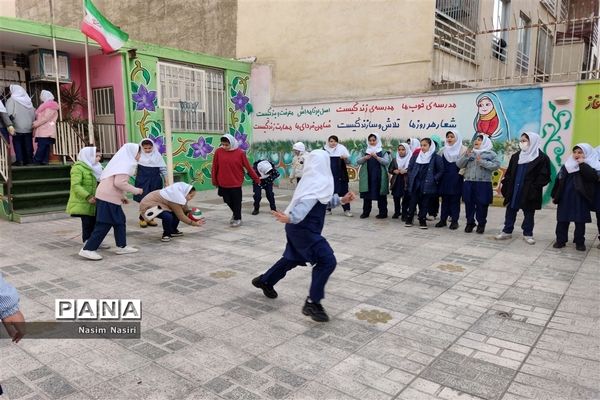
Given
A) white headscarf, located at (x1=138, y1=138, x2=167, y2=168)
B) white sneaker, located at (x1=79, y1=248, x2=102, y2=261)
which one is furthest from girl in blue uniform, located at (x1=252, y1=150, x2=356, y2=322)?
white headscarf, located at (x1=138, y1=138, x2=167, y2=168)

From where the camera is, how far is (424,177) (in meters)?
7.23

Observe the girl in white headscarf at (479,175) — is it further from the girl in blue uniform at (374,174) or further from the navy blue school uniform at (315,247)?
the navy blue school uniform at (315,247)

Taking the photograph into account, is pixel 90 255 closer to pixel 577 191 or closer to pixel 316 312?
pixel 316 312

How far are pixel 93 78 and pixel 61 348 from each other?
9280 millimetres

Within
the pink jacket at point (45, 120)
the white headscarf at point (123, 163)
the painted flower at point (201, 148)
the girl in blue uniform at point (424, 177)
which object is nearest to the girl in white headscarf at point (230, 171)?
the white headscarf at point (123, 163)

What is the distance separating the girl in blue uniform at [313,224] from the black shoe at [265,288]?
508 millimetres

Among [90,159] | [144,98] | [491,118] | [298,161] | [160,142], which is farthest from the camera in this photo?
[160,142]

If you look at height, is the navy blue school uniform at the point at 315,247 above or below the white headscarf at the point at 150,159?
below

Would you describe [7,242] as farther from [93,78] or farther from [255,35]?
[255,35]

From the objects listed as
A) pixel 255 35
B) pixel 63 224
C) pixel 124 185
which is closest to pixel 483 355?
pixel 124 185

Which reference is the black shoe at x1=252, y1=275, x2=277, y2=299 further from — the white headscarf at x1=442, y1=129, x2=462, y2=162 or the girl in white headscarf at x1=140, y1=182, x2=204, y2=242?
the white headscarf at x1=442, y1=129, x2=462, y2=162

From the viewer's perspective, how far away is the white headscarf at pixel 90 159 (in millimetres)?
5344

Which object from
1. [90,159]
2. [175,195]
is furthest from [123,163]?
[175,195]

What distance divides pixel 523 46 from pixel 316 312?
14.6 m
